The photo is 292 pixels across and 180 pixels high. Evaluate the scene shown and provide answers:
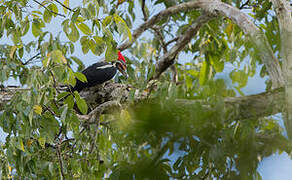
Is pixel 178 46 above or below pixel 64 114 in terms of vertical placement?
above

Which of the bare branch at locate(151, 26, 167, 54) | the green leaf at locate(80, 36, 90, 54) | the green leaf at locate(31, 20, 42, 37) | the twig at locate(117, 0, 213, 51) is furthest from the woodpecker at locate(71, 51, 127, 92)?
the green leaf at locate(80, 36, 90, 54)

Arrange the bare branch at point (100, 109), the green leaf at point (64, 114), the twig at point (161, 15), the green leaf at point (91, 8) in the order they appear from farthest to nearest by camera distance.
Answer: the twig at point (161, 15) < the bare branch at point (100, 109) < the green leaf at point (91, 8) < the green leaf at point (64, 114)

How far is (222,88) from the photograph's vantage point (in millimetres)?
814

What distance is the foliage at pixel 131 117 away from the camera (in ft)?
2.68

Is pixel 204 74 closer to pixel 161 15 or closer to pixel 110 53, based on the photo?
pixel 110 53

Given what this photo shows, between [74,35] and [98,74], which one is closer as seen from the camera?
[74,35]

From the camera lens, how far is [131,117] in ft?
2.85

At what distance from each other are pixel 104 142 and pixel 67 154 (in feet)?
1.22

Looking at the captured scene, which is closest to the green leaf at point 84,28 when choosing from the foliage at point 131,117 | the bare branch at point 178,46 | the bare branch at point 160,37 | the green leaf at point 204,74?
the foliage at point 131,117

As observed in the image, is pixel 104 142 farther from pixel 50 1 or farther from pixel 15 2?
pixel 15 2

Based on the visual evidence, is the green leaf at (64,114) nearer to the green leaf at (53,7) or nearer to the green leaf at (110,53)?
the green leaf at (110,53)

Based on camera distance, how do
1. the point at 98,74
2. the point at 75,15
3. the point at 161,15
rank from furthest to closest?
1. the point at 98,74
2. the point at 161,15
3. the point at 75,15

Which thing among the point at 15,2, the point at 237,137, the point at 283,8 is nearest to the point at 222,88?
the point at 237,137

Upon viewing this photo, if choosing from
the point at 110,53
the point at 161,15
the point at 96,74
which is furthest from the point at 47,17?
the point at 161,15
